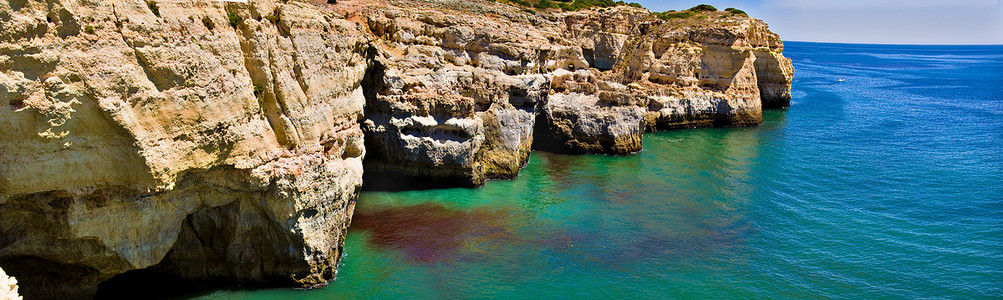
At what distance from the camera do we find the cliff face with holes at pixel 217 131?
44.8 ft

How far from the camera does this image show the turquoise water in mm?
22328

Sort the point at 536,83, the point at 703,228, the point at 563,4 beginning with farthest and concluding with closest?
the point at 563,4, the point at 536,83, the point at 703,228

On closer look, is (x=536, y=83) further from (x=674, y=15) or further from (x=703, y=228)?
(x=674, y=15)

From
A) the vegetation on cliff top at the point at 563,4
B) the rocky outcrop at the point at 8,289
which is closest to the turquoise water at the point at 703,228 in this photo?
the rocky outcrop at the point at 8,289

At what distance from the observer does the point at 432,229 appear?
27.1 meters

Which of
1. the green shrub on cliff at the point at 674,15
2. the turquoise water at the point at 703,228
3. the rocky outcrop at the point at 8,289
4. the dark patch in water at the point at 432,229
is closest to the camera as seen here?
the rocky outcrop at the point at 8,289

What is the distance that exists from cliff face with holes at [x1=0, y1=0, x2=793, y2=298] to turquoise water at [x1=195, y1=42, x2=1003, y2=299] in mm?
2009

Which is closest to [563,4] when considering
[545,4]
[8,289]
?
[545,4]

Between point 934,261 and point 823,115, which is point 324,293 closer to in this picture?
point 934,261

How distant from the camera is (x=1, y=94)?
12.7 metres

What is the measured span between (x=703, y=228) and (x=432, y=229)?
1259cm

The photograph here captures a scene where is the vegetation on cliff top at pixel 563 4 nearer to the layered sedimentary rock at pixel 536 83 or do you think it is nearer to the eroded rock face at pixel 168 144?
the layered sedimentary rock at pixel 536 83

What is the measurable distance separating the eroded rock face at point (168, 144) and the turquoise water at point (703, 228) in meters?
2.09

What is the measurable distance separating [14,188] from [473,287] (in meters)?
13.4
